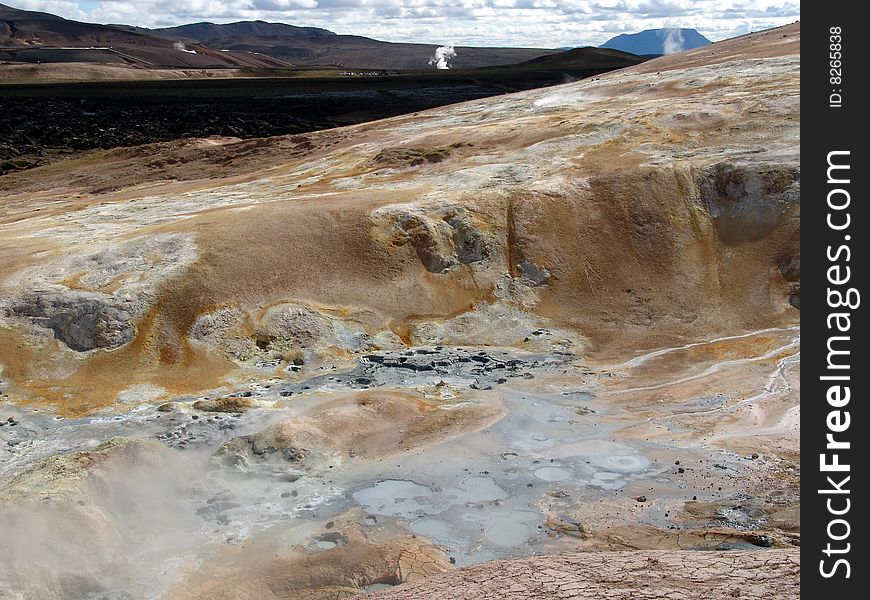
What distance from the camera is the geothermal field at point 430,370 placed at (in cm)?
1405

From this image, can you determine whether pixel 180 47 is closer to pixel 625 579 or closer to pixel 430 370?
pixel 430 370

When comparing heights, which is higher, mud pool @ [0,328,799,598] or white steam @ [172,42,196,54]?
white steam @ [172,42,196,54]

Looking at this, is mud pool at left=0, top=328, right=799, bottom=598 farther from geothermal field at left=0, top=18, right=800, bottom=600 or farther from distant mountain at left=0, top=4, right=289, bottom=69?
distant mountain at left=0, top=4, right=289, bottom=69

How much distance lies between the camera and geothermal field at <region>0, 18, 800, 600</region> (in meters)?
14.1

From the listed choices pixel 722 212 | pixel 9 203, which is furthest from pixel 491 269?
pixel 9 203

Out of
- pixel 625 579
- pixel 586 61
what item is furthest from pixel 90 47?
pixel 625 579

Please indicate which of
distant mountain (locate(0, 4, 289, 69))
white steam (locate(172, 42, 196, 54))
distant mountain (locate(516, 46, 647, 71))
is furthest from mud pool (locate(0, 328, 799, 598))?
white steam (locate(172, 42, 196, 54))

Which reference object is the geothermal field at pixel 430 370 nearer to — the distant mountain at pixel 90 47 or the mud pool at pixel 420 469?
the mud pool at pixel 420 469

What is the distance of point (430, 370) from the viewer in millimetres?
22359

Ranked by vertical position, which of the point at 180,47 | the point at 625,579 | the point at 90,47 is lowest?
the point at 625,579

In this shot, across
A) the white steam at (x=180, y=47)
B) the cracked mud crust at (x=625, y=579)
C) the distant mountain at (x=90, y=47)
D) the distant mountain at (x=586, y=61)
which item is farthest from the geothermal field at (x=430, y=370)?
the white steam at (x=180, y=47)

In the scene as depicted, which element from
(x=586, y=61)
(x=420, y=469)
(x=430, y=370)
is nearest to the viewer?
(x=420, y=469)

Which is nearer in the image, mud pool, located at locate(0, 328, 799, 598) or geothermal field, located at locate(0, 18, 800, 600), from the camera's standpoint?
geothermal field, located at locate(0, 18, 800, 600)

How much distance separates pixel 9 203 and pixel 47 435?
23.8 metres
